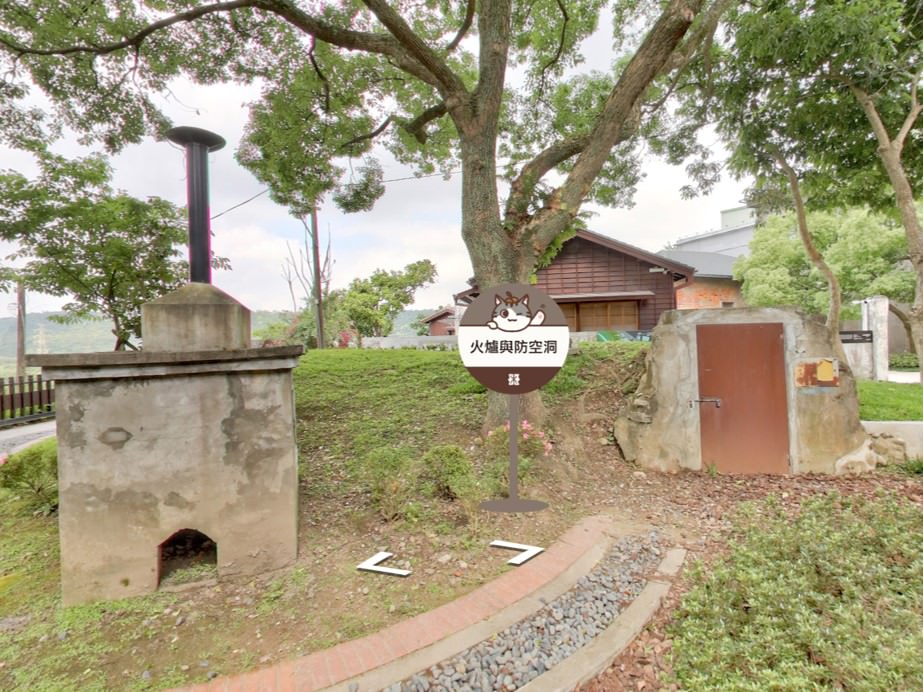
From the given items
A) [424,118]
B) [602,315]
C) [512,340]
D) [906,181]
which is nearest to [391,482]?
[512,340]

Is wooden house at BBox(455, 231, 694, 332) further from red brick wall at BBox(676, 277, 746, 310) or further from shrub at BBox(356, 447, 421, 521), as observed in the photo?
shrub at BBox(356, 447, 421, 521)

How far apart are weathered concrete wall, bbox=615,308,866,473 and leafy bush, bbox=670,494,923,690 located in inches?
59.5

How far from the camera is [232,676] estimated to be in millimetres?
1955

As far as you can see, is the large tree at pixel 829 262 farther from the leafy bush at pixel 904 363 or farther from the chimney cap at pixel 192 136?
the chimney cap at pixel 192 136

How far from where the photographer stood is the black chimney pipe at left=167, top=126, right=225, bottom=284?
10.9 feet

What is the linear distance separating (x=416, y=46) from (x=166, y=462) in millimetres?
4793

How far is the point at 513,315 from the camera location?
3006mm

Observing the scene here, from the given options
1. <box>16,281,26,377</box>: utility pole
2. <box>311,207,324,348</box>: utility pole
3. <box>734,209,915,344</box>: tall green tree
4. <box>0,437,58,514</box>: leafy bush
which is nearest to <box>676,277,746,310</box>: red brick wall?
<box>734,209,915,344</box>: tall green tree

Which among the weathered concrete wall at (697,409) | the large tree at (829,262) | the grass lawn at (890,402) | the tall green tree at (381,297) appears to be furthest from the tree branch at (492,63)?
the tall green tree at (381,297)

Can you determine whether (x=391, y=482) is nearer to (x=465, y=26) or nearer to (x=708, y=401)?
(x=708, y=401)

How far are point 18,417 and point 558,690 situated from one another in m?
14.2

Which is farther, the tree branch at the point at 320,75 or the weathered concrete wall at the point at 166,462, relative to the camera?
the tree branch at the point at 320,75

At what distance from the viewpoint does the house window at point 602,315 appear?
1727 centimetres

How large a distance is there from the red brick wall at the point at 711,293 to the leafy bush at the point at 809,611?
2221 centimetres
